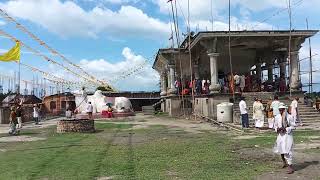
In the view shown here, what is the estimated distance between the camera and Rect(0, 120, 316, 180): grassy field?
11.1 meters

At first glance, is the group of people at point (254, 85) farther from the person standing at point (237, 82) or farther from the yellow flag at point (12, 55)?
the yellow flag at point (12, 55)

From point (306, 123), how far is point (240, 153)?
41.2 ft

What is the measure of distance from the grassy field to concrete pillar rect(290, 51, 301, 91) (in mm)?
14051

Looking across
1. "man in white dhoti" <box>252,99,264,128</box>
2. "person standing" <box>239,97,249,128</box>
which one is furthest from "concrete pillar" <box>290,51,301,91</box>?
"person standing" <box>239,97,249,128</box>

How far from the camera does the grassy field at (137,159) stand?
1109cm

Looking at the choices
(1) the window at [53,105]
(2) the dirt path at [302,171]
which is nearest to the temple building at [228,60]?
(2) the dirt path at [302,171]

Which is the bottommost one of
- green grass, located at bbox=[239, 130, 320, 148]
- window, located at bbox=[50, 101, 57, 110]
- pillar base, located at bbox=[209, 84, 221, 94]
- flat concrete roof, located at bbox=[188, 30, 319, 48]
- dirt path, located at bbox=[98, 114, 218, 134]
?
→ green grass, located at bbox=[239, 130, 320, 148]

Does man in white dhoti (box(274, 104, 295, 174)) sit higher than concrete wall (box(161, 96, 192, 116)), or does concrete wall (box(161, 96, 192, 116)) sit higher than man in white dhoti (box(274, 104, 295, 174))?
concrete wall (box(161, 96, 192, 116))

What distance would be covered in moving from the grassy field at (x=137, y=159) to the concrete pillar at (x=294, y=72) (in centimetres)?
1405

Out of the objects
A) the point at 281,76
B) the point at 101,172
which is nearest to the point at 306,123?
the point at 281,76

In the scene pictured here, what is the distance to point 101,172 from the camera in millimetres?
11344

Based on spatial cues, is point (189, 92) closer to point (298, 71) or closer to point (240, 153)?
point (298, 71)

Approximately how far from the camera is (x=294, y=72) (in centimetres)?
3188

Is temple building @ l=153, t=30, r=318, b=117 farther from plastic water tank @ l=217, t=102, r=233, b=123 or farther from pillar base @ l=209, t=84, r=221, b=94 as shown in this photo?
plastic water tank @ l=217, t=102, r=233, b=123
